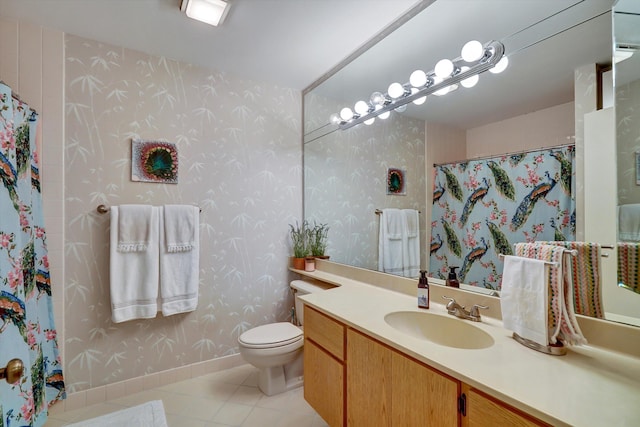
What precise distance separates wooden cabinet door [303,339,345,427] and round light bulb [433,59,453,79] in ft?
5.11

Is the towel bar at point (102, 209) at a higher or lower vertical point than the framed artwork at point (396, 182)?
lower

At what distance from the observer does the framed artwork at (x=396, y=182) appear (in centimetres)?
186

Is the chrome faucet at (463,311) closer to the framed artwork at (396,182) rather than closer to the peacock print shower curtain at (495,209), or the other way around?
the peacock print shower curtain at (495,209)

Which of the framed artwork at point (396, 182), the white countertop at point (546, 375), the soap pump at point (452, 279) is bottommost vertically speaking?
the white countertop at point (546, 375)

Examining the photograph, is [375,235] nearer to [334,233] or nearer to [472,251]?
[334,233]

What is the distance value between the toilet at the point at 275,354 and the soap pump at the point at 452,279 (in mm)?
1012

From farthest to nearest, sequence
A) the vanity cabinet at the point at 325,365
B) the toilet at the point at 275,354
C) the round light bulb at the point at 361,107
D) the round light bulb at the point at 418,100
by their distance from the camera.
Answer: the round light bulb at the point at 361,107 → the toilet at the point at 275,354 → the round light bulb at the point at 418,100 → the vanity cabinet at the point at 325,365

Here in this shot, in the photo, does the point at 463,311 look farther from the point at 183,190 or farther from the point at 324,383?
Answer: the point at 183,190

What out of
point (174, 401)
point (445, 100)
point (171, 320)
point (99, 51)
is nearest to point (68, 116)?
point (99, 51)

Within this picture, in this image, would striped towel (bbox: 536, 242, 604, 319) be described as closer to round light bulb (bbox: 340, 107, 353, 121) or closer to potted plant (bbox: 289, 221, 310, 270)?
round light bulb (bbox: 340, 107, 353, 121)

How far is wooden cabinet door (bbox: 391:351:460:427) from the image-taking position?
90 centimetres

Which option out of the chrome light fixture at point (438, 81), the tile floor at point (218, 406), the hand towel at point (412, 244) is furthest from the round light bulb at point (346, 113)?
the tile floor at point (218, 406)

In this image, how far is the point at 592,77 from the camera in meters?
1.06

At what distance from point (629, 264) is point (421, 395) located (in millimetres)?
721
